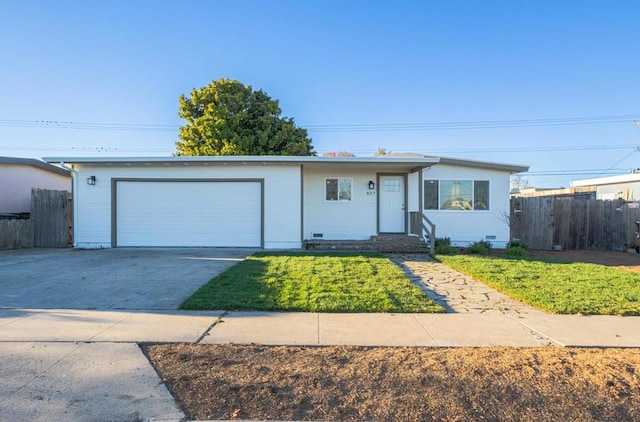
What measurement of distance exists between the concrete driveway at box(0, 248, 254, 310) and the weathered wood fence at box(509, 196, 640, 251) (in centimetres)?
1055

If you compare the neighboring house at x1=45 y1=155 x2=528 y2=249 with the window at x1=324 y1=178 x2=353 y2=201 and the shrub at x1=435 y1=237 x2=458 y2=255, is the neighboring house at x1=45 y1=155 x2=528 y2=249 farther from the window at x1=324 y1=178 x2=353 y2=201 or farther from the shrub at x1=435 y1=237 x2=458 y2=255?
the shrub at x1=435 y1=237 x2=458 y2=255

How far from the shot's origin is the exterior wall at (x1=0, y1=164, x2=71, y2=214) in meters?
16.2

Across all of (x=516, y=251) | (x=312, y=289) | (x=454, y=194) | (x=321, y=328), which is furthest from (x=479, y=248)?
(x=321, y=328)

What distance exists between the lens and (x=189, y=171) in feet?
44.4

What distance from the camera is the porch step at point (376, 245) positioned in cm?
1288

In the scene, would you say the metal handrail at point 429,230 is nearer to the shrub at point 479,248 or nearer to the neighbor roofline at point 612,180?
the shrub at point 479,248

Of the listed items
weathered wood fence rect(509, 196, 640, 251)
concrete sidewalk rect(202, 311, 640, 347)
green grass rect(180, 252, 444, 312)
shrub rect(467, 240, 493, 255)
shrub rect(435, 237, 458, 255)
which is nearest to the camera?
concrete sidewalk rect(202, 311, 640, 347)

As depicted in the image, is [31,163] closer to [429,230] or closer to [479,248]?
[429,230]

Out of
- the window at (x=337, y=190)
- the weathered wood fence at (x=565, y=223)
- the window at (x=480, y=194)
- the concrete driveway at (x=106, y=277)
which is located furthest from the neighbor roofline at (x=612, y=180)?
the concrete driveway at (x=106, y=277)

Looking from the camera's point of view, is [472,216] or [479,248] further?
[472,216]

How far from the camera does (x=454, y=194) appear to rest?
1430cm

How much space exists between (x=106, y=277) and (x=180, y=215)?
567cm

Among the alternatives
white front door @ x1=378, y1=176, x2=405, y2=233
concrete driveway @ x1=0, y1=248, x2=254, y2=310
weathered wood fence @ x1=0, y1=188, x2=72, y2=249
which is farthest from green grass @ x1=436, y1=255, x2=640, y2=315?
weathered wood fence @ x1=0, y1=188, x2=72, y2=249

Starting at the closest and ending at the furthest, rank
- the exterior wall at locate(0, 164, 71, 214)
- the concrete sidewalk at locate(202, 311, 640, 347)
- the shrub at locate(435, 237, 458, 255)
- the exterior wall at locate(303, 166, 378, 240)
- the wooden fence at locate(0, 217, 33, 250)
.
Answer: the concrete sidewalk at locate(202, 311, 640, 347) → the shrub at locate(435, 237, 458, 255) → the wooden fence at locate(0, 217, 33, 250) → the exterior wall at locate(303, 166, 378, 240) → the exterior wall at locate(0, 164, 71, 214)
